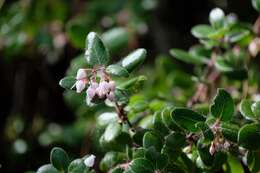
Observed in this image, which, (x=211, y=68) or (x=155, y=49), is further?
(x=155, y=49)

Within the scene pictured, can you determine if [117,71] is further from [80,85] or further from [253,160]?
[253,160]

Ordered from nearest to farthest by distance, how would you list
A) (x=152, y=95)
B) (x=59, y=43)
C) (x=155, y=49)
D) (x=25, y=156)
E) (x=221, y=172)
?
1. (x=221, y=172)
2. (x=152, y=95)
3. (x=25, y=156)
4. (x=59, y=43)
5. (x=155, y=49)

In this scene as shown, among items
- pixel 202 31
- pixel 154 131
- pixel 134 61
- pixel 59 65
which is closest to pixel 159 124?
pixel 154 131

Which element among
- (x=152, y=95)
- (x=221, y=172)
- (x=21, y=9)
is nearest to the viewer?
(x=221, y=172)

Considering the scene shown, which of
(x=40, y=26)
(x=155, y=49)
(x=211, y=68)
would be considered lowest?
(x=155, y=49)

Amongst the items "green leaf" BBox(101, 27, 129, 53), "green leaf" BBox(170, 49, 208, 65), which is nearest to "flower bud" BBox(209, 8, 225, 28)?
"green leaf" BBox(170, 49, 208, 65)

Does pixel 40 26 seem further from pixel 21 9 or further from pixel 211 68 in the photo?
pixel 211 68

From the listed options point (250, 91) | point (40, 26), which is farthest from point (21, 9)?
point (250, 91)

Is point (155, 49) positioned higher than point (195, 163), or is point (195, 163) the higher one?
point (195, 163)
